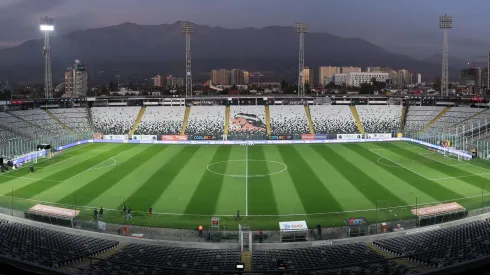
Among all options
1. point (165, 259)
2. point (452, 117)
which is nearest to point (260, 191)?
point (165, 259)

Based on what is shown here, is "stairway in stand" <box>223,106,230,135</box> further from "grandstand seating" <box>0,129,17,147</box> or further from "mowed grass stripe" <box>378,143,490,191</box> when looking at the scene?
"grandstand seating" <box>0,129,17,147</box>

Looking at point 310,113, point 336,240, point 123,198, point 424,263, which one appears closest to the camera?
point 424,263

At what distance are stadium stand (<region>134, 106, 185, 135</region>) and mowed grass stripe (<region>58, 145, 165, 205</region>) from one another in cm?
1530

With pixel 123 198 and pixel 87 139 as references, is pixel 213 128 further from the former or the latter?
pixel 123 198

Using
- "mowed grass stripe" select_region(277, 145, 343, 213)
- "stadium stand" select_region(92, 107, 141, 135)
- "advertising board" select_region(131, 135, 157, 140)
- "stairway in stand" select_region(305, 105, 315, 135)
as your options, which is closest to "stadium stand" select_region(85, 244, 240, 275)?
"mowed grass stripe" select_region(277, 145, 343, 213)

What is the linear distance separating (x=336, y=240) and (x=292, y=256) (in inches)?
157

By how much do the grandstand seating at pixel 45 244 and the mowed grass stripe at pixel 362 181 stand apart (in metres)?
18.4

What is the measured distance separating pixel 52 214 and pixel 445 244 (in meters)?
19.9

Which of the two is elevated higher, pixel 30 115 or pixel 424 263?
pixel 30 115

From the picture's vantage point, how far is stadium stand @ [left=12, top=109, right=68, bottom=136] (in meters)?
61.9

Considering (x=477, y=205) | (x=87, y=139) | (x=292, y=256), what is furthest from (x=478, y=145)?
(x=87, y=139)

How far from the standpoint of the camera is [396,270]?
A: 13.8 metres

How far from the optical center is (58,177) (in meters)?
39.1

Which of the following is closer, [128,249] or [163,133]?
[128,249]
